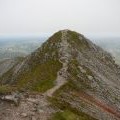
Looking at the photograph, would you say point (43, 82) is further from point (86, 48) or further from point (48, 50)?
point (86, 48)

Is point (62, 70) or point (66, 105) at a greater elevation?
point (62, 70)

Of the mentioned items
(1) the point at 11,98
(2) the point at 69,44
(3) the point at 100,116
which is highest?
(2) the point at 69,44

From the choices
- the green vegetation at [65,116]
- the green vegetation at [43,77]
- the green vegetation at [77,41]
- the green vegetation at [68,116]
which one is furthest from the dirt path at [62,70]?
the green vegetation at [65,116]

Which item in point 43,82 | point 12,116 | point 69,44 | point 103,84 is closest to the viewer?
point 12,116

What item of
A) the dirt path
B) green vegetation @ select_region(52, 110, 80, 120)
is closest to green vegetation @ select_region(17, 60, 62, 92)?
the dirt path

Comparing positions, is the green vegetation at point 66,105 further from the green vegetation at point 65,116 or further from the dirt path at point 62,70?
the dirt path at point 62,70

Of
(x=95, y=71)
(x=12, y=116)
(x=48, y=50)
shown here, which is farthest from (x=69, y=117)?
(x=48, y=50)

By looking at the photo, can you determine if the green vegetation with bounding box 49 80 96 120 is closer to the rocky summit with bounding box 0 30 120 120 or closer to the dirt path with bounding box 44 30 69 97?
the rocky summit with bounding box 0 30 120 120

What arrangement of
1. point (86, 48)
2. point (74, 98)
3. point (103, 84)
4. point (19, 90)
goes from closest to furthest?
1. point (19, 90)
2. point (74, 98)
3. point (103, 84)
4. point (86, 48)

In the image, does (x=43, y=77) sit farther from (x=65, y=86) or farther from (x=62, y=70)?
(x=65, y=86)

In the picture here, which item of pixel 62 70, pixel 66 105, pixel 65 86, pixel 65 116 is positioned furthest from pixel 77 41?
pixel 65 116
